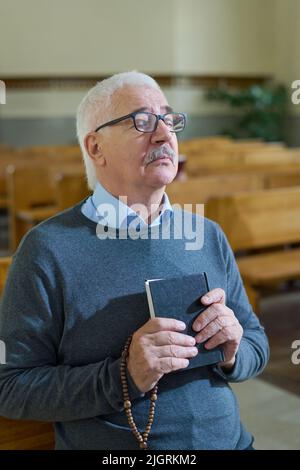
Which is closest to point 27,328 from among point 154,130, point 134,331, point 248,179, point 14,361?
point 14,361

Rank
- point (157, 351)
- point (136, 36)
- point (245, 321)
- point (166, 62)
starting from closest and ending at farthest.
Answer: point (157, 351) < point (245, 321) < point (136, 36) < point (166, 62)

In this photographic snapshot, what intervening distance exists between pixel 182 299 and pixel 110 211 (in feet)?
1.05

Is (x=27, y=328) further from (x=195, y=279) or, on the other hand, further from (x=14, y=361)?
(x=195, y=279)

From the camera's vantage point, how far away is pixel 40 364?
1591mm

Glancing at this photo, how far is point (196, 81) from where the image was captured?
12859 millimetres

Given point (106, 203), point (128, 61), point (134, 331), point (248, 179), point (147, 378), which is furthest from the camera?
point (128, 61)

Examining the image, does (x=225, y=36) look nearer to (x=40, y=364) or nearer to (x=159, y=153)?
(x=159, y=153)

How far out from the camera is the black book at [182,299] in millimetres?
1517

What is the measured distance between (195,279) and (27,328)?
1.31 feet

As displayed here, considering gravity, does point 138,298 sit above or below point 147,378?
above
